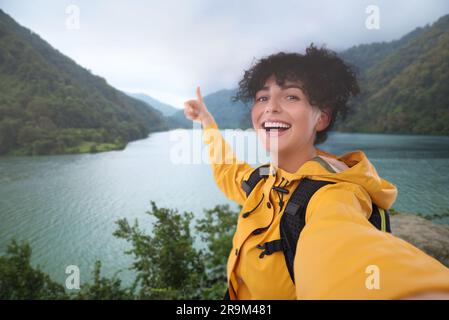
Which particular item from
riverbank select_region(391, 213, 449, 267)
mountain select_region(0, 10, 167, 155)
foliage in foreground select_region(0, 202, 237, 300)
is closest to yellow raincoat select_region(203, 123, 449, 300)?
riverbank select_region(391, 213, 449, 267)

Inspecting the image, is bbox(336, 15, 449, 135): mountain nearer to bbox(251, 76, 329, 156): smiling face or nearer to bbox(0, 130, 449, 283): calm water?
bbox(0, 130, 449, 283): calm water

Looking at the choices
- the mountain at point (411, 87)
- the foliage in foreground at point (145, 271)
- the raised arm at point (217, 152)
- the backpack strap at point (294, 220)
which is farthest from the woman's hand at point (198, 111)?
the foliage in foreground at point (145, 271)

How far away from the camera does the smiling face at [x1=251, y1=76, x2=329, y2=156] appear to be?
1.19 metres

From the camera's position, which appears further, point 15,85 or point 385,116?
point 15,85

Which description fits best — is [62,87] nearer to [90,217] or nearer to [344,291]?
[90,217]

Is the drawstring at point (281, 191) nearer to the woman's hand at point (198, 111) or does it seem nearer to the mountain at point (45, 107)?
the woman's hand at point (198, 111)

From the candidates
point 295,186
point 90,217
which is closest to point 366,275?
point 295,186

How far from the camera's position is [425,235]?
268 centimetres

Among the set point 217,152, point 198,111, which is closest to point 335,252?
point 217,152

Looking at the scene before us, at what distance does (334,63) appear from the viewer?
131 cm

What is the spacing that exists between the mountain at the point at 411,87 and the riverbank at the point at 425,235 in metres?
1.49

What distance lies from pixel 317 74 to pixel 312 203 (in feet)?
2.48

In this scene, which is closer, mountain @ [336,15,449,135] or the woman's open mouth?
the woman's open mouth
